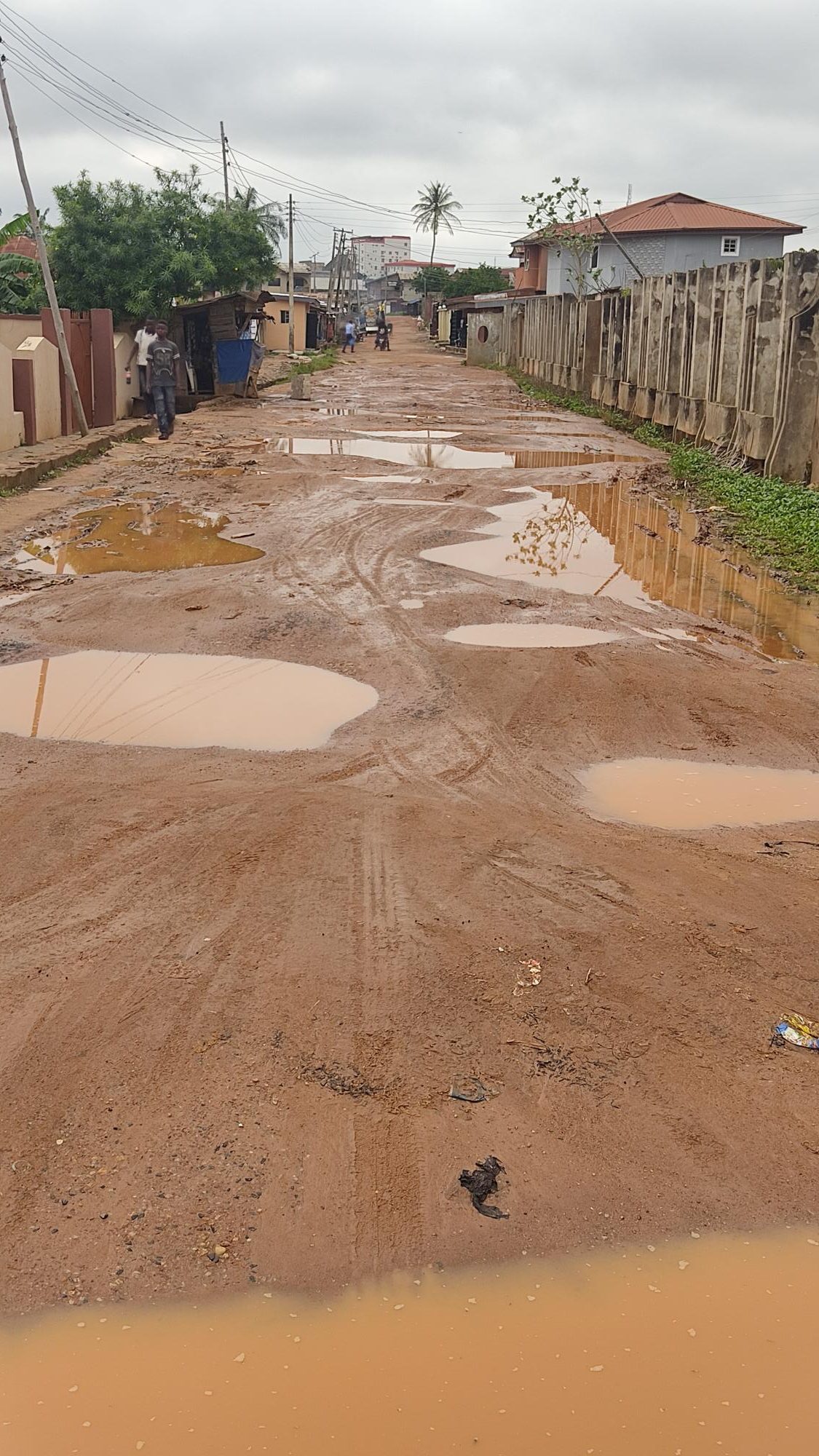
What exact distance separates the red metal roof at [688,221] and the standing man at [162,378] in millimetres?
32108

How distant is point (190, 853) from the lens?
14.4 ft

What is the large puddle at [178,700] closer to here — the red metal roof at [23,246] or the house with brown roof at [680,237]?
the red metal roof at [23,246]

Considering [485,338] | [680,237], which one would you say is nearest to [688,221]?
[680,237]

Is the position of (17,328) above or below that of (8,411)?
above

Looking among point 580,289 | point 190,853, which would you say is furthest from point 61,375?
point 580,289

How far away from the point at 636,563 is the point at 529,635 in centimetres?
290

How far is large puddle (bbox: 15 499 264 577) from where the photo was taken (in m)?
9.66

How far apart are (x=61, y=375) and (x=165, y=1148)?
17.4 m

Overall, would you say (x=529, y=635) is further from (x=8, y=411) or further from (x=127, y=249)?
(x=127, y=249)

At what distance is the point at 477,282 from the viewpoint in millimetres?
80750

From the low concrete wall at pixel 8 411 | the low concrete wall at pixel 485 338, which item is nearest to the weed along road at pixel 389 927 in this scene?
the low concrete wall at pixel 8 411

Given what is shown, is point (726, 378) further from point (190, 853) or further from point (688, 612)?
point (190, 853)

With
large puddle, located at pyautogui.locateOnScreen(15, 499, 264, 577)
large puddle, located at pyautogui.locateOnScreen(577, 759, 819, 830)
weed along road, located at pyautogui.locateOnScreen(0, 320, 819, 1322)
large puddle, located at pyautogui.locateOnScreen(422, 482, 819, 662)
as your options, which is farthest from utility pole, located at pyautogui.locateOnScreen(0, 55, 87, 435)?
large puddle, located at pyautogui.locateOnScreen(577, 759, 819, 830)

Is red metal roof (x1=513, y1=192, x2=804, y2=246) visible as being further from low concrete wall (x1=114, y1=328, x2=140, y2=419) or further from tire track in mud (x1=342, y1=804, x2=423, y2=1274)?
tire track in mud (x1=342, y1=804, x2=423, y2=1274)
